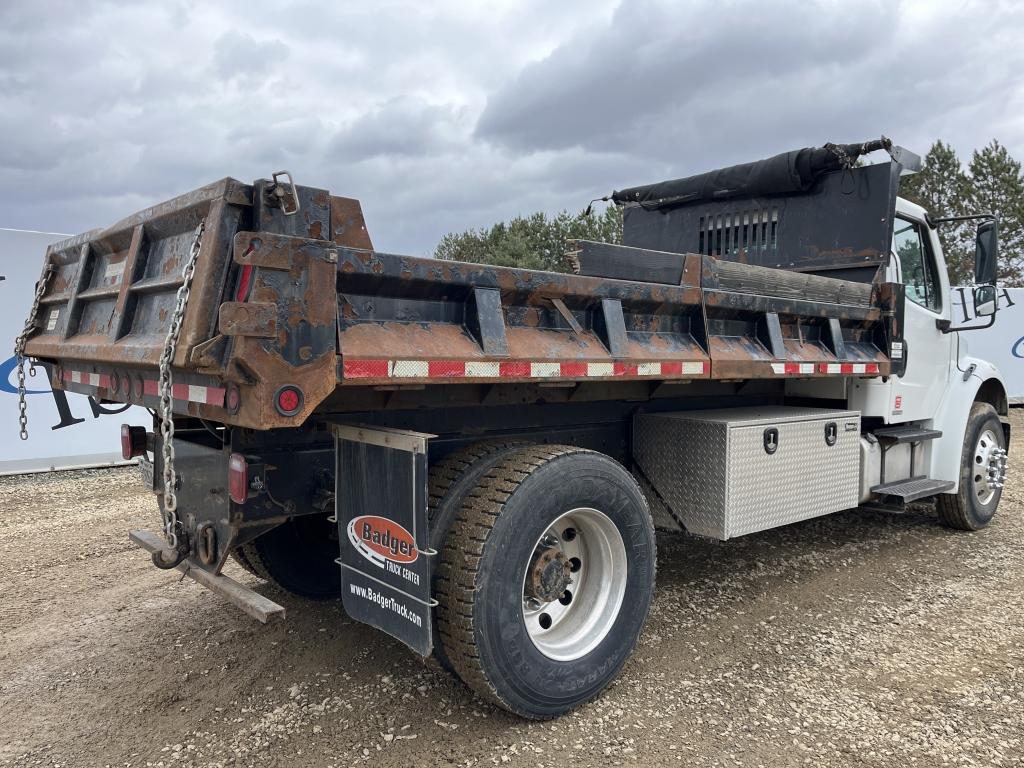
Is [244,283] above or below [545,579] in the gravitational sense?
above

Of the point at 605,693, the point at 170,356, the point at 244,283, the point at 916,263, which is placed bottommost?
the point at 605,693

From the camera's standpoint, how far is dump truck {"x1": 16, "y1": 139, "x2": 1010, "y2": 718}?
8.41 ft

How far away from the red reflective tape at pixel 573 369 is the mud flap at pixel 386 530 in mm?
687

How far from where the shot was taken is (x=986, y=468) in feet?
20.8

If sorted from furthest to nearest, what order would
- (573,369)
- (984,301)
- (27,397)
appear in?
1. (27,397)
2. (984,301)
3. (573,369)

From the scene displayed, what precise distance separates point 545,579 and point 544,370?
0.90 m

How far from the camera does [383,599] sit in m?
3.05

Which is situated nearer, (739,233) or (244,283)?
(244,283)

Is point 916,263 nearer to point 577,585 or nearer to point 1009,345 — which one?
point 577,585

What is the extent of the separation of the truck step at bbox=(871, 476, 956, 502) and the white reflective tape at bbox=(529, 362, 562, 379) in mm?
3230

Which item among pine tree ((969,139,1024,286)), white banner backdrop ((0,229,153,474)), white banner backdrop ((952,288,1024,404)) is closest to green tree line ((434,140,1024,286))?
pine tree ((969,139,1024,286))

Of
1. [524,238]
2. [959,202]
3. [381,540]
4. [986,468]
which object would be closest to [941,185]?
[959,202]

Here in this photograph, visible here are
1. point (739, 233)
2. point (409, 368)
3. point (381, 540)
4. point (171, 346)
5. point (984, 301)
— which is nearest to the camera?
point (171, 346)

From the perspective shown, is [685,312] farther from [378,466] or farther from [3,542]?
[3,542]
